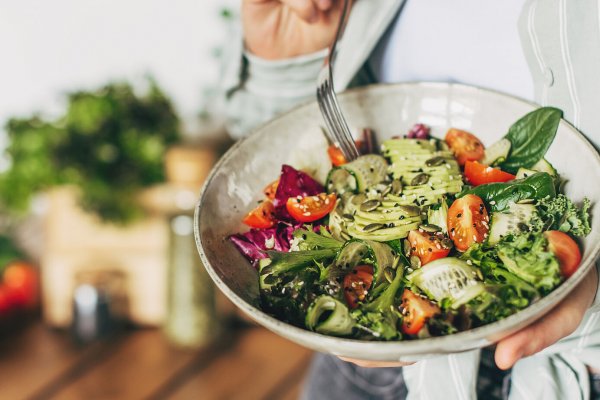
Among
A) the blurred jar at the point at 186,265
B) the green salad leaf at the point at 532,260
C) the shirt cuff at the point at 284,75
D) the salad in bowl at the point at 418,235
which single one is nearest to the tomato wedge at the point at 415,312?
the salad in bowl at the point at 418,235

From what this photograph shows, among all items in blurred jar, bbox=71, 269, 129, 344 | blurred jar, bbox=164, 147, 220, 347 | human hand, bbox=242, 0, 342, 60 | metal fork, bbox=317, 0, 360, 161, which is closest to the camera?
metal fork, bbox=317, 0, 360, 161

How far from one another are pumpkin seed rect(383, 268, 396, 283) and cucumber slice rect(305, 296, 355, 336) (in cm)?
8

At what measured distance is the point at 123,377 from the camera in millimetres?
2234

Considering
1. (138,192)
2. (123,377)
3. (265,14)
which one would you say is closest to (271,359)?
(123,377)

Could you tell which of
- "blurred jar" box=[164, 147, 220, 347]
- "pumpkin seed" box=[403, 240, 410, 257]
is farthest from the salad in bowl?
"blurred jar" box=[164, 147, 220, 347]

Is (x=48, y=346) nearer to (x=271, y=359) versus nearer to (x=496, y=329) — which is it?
(x=271, y=359)

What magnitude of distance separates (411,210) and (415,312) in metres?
0.19

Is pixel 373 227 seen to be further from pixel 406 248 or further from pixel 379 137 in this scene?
pixel 379 137

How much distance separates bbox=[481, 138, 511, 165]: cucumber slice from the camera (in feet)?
3.06

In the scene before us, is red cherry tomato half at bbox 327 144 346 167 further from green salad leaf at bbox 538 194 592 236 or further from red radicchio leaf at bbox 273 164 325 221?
green salad leaf at bbox 538 194 592 236

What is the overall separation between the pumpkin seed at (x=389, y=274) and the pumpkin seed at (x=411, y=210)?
0.11 meters

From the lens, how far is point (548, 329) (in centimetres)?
74

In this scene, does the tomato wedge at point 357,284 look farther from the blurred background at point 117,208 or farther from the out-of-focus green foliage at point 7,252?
the out-of-focus green foliage at point 7,252

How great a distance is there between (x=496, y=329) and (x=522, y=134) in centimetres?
36
